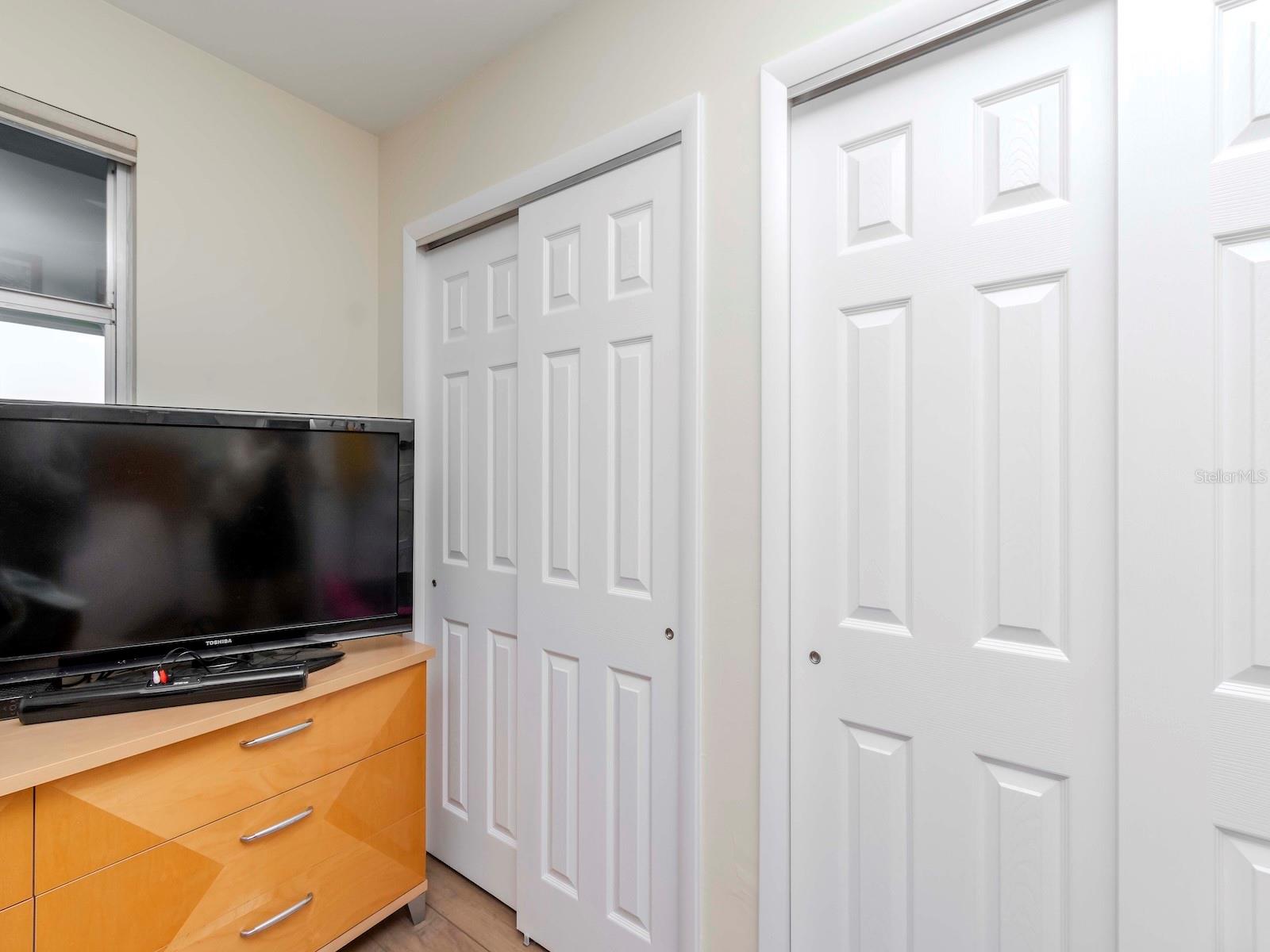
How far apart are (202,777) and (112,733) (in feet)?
0.66

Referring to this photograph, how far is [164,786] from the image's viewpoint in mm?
1272

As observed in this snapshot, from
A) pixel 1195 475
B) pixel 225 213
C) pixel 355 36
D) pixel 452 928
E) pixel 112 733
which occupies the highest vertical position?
pixel 355 36

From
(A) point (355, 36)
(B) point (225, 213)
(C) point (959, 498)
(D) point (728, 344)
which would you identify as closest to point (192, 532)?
(B) point (225, 213)

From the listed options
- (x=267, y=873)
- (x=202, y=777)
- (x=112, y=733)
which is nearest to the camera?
(x=112, y=733)

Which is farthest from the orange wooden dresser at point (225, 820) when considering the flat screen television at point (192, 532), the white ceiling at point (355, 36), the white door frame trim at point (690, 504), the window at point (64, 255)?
the white ceiling at point (355, 36)

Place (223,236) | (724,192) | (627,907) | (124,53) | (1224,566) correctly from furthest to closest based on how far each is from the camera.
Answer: (223,236) < (124,53) < (627,907) < (724,192) < (1224,566)

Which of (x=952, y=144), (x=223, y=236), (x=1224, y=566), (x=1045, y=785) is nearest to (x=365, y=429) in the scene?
(x=223, y=236)

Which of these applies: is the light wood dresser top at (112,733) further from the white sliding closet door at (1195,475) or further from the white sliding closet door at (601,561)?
the white sliding closet door at (1195,475)

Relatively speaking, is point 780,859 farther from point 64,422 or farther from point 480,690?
point 64,422

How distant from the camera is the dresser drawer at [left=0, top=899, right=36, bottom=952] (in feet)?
3.51

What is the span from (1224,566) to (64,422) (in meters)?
2.17

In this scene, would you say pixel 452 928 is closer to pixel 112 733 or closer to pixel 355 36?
pixel 112 733

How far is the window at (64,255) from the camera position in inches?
63.1

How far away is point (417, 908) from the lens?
1794mm
